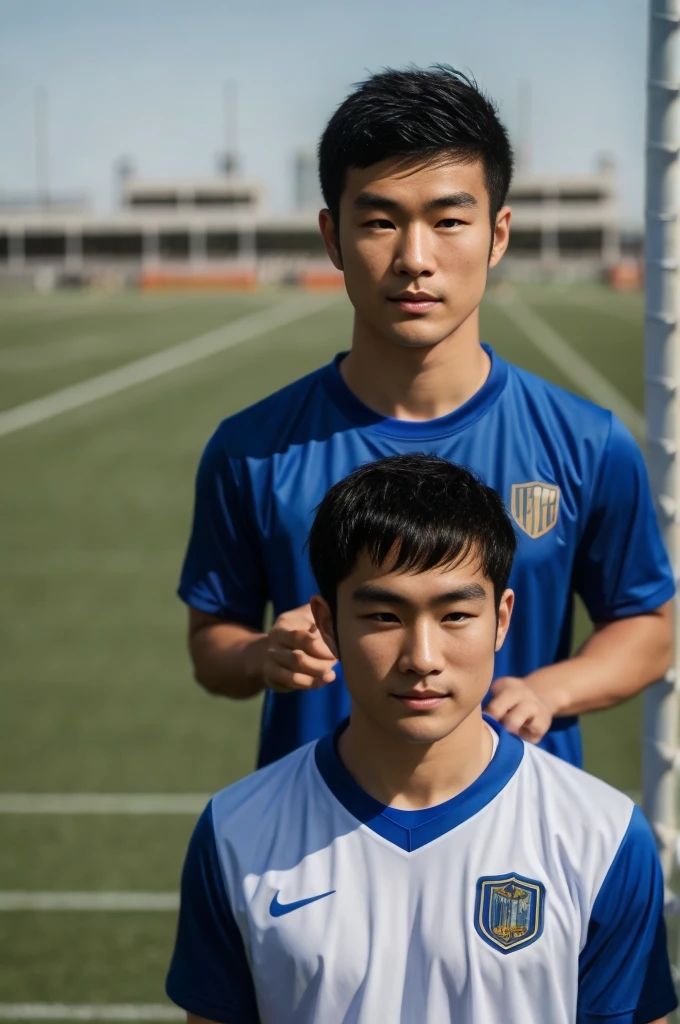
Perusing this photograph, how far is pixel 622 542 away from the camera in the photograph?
2271 mm

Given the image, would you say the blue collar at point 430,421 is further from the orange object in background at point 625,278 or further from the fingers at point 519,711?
the orange object in background at point 625,278

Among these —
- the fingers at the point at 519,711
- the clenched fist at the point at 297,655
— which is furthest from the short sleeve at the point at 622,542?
the clenched fist at the point at 297,655

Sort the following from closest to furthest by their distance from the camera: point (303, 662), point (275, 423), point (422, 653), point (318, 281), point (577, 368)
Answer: point (422, 653) → point (303, 662) → point (275, 423) → point (577, 368) → point (318, 281)

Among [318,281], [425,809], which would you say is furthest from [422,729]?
[318,281]

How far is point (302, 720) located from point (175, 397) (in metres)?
16.7

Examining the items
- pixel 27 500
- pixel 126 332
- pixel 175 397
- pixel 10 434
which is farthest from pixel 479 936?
pixel 126 332

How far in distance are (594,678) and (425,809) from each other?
0.48m

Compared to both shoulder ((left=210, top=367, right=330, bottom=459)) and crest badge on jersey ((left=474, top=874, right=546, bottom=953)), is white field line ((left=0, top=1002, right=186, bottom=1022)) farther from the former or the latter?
crest badge on jersey ((left=474, top=874, right=546, bottom=953))

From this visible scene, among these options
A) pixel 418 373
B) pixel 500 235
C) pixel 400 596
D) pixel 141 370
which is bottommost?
pixel 141 370

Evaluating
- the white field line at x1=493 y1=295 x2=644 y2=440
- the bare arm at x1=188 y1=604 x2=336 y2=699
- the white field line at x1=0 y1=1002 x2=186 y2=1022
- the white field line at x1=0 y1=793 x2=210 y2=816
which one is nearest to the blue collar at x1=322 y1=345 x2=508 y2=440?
the bare arm at x1=188 y1=604 x2=336 y2=699

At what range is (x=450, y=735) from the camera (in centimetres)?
184

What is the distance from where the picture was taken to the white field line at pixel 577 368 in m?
17.3

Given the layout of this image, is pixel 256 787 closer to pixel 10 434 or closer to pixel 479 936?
pixel 479 936

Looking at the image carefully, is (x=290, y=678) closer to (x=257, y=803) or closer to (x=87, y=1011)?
(x=257, y=803)
